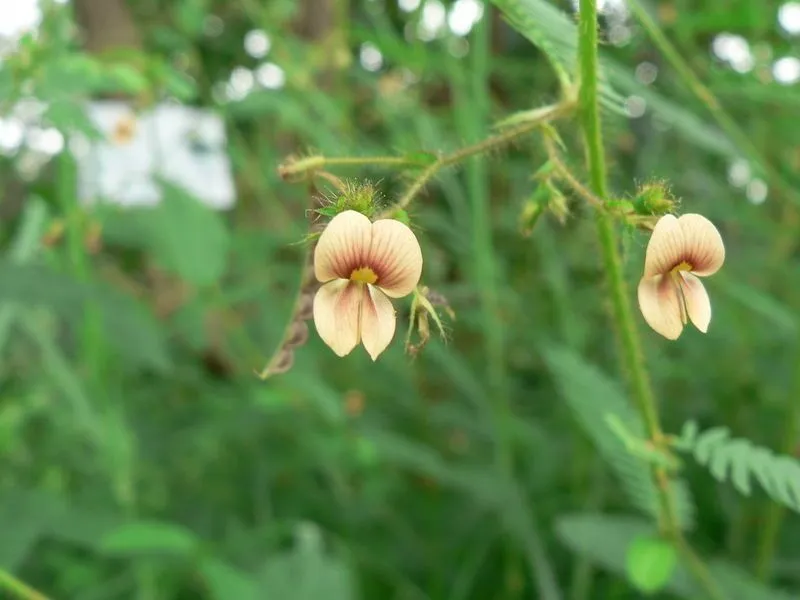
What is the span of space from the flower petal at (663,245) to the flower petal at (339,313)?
18 centimetres

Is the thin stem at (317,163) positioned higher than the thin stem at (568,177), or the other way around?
the thin stem at (568,177)

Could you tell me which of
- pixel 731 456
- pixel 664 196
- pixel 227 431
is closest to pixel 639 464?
pixel 731 456

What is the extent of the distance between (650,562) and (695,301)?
0.39m

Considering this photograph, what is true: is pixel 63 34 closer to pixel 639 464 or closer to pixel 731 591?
pixel 639 464

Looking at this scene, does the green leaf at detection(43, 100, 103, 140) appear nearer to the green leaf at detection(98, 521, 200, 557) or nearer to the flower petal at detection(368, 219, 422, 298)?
the green leaf at detection(98, 521, 200, 557)

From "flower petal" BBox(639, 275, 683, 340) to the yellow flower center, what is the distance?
0.17 metres

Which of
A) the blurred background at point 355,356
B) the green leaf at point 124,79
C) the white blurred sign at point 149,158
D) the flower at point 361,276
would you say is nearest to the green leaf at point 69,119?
the blurred background at point 355,356

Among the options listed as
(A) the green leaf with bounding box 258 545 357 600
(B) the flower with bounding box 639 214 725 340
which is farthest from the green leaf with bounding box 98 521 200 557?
(B) the flower with bounding box 639 214 725 340

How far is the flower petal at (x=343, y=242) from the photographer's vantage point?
535mm

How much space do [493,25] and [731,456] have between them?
6.26 feet

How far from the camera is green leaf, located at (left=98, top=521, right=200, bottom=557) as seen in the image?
3.93ft

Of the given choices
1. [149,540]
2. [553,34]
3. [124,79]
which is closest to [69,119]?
[124,79]

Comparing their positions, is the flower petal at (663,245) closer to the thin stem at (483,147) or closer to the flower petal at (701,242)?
the flower petal at (701,242)

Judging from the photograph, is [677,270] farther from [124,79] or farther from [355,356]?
[355,356]
